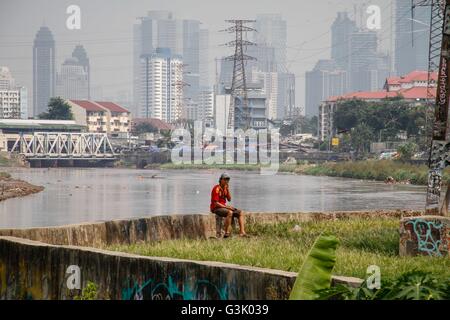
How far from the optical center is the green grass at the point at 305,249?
46.3ft

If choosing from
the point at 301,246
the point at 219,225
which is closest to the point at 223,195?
the point at 219,225

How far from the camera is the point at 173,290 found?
1283cm

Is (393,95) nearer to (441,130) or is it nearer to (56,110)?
(56,110)

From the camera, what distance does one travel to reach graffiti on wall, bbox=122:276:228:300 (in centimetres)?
1231

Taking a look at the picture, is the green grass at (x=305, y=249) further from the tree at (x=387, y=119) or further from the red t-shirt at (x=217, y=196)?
the tree at (x=387, y=119)

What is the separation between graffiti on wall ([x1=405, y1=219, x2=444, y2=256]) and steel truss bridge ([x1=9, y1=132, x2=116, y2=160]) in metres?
131

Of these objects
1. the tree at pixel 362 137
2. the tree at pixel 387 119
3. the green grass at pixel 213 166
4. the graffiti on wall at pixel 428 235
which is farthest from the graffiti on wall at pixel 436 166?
the green grass at pixel 213 166

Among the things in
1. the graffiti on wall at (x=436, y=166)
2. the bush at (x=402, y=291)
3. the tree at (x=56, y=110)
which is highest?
the tree at (x=56, y=110)

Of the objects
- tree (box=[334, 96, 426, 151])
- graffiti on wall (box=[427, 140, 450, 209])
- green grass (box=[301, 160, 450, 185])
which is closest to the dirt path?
green grass (box=[301, 160, 450, 185])

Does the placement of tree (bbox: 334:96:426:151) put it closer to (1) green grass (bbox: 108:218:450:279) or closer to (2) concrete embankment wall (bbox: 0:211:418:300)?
(1) green grass (bbox: 108:218:450:279)

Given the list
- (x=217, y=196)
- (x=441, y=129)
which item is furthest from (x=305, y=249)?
(x=441, y=129)

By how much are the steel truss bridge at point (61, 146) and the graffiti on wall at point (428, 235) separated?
13146 cm

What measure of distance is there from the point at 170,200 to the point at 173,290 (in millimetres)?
61321
